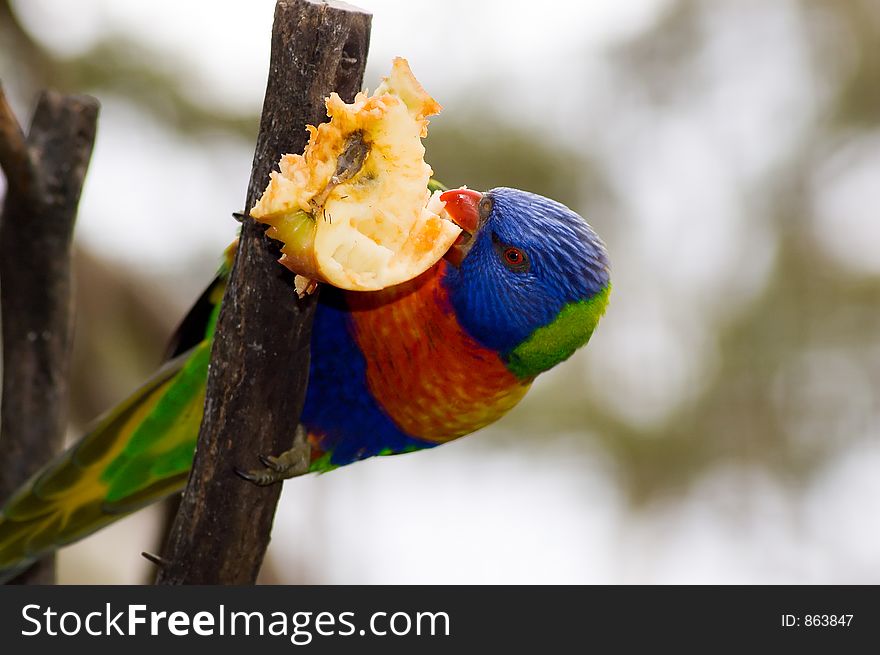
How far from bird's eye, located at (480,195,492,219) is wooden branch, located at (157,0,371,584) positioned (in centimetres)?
37

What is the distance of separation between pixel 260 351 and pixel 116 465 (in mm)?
800

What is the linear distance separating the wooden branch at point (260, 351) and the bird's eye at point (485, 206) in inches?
14.6

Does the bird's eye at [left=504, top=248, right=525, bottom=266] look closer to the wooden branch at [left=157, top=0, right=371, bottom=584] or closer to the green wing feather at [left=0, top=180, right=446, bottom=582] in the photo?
the wooden branch at [left=157, top=0, right=371, bottom=584]

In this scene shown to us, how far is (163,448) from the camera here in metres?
2.01

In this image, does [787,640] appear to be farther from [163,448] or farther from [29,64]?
[29,64]

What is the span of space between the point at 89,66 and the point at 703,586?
2.66 meters

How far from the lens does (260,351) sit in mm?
1399

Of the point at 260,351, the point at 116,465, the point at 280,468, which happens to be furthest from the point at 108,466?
the point at 260,351

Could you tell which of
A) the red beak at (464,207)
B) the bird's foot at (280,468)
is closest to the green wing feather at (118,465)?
the bird's foot at (280,468)

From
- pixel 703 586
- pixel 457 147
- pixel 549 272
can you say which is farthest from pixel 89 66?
pixel 703 586

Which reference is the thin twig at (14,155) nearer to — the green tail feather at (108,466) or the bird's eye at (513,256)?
the green tail feather at (108,466)

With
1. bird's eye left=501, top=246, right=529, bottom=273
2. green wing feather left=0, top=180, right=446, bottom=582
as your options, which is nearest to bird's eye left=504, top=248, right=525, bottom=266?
bird's eye left=501, top=246, right=529, bottom=273

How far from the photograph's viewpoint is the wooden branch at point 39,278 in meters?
1.98

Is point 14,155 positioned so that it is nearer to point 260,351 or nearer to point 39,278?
point 39,278
